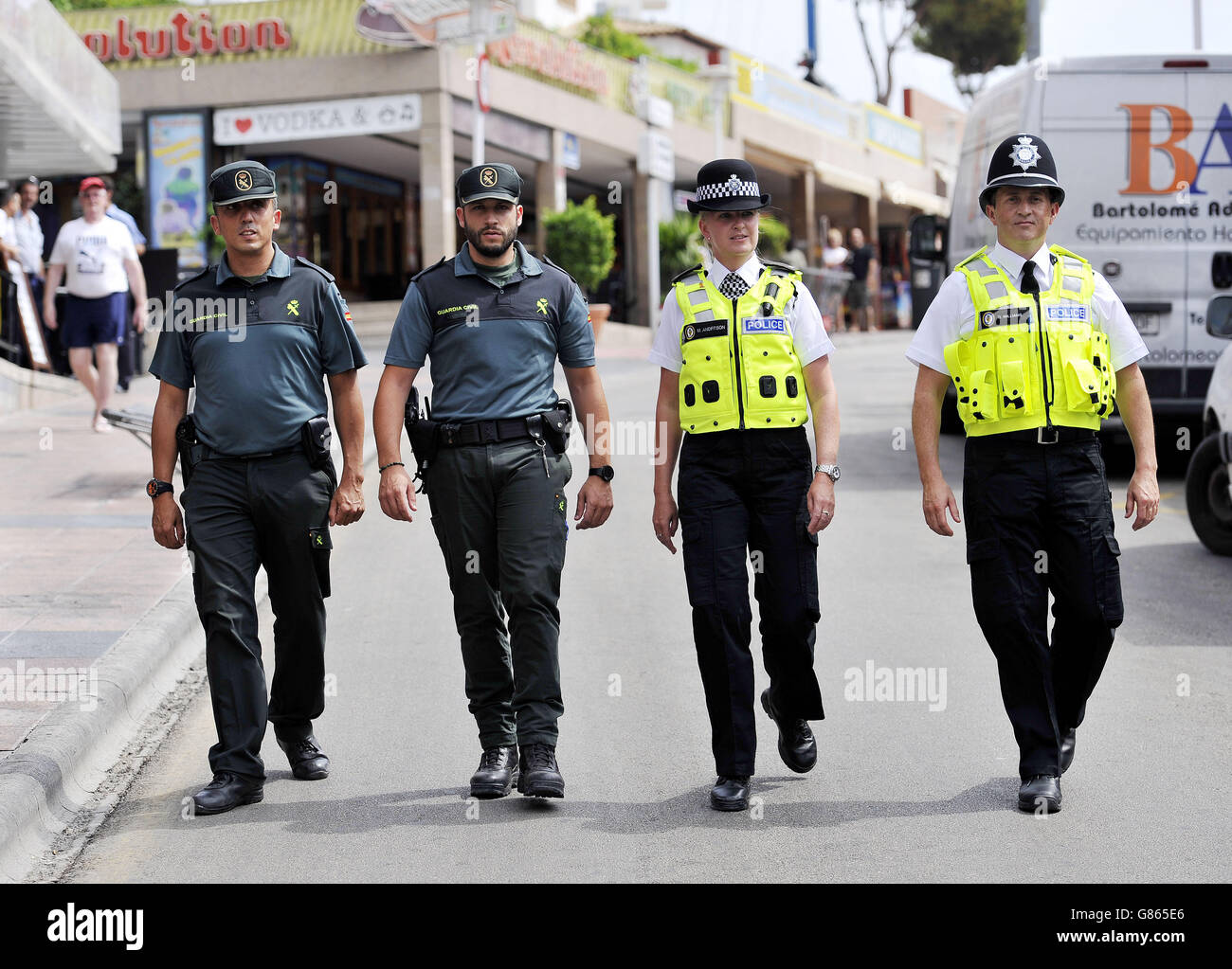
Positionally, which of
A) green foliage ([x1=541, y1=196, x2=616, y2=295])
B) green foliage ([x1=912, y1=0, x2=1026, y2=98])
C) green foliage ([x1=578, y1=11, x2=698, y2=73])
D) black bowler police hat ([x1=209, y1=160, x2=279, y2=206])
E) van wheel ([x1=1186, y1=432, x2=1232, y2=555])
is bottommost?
van wheel ([x1=1186, y1=432, x2=1232, y2=555])

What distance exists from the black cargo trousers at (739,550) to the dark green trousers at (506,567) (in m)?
0.44

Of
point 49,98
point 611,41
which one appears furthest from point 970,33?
point 49,98

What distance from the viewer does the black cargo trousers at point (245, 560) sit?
5.46 m

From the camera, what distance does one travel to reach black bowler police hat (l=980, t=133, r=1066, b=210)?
534cm

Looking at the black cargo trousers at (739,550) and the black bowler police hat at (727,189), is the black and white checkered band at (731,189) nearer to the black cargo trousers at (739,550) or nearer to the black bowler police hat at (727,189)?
the black bowler police hat at (727,189)

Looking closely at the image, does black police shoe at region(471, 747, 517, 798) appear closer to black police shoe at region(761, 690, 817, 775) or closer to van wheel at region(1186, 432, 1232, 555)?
black police shoe at region(761, 690, 817, 775)

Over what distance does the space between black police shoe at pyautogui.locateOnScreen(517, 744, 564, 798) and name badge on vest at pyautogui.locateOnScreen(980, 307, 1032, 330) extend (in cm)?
186

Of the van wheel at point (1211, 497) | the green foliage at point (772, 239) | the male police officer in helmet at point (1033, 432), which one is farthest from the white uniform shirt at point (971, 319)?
the green foliage at point (772, 239)

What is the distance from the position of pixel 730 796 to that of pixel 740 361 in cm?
131

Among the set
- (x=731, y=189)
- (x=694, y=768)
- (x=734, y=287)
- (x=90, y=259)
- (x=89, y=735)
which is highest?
(x=90, y=259)

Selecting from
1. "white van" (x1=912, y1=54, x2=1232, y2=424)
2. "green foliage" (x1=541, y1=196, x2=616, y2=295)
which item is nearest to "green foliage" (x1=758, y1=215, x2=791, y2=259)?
"green foliage" (x1=541, y1=196, x2=616, y2=295)

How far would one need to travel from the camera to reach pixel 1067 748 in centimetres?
554

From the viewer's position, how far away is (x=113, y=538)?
977cm

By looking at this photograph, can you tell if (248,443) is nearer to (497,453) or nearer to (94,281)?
(497,453)
